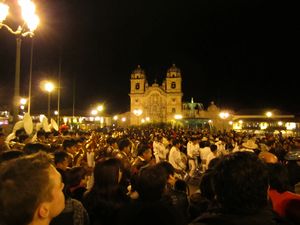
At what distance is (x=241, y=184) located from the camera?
1800mm

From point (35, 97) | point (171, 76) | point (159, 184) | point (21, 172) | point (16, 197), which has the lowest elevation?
point (159, 184)

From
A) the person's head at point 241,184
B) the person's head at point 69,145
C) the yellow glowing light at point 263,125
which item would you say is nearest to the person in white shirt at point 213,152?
the person's head at point 69,145

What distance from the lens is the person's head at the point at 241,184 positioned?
178cm

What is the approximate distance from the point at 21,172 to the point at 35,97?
75.0m

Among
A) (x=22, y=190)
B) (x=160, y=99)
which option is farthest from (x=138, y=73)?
(x=22, y=190)

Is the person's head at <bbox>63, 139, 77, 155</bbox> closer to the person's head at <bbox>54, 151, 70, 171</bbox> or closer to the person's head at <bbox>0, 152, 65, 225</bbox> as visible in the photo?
the person's head at <bbox>54, 151, 70, 171</bbox>

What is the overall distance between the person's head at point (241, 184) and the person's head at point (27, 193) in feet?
3.29

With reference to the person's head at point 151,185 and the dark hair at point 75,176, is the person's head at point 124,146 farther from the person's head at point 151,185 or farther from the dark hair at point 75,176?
the person's head at point 151,185

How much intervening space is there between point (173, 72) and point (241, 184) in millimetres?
82648

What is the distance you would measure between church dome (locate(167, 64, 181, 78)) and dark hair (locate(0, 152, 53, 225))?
8247cm

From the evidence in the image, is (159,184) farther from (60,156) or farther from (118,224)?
(60,156)

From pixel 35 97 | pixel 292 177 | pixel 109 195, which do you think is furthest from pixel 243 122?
pixel 109 195

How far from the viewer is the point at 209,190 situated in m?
3.64

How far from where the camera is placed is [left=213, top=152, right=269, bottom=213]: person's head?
1778mm
